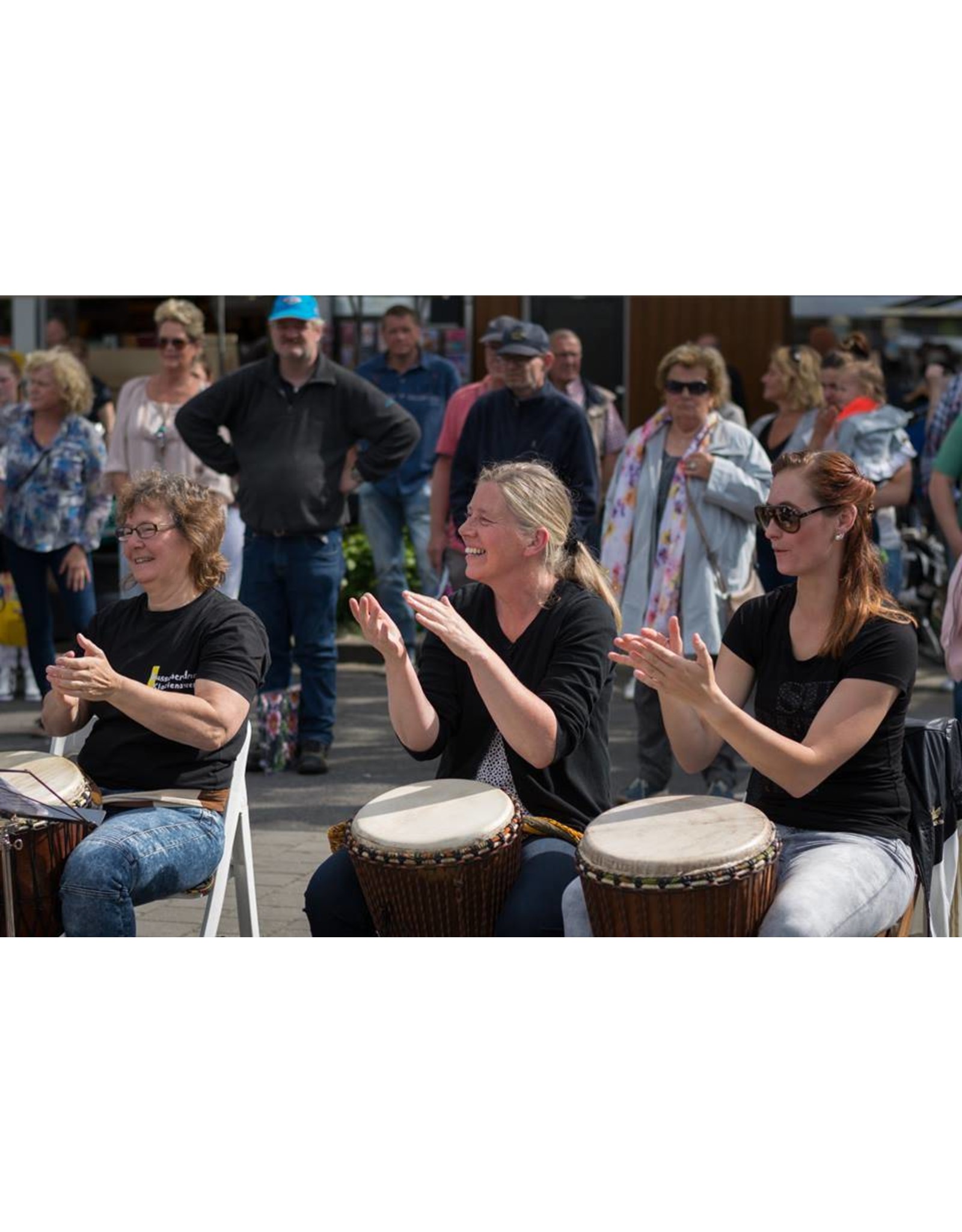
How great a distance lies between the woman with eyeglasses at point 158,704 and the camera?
136 inches

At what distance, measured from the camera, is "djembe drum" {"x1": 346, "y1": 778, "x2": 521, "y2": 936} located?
3223 mm

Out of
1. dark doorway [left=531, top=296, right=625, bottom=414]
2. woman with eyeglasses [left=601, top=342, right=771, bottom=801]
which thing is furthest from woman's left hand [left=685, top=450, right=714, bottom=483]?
dark doorway [left=531, top=296, right=625, bottom=414]

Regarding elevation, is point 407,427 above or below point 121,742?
above

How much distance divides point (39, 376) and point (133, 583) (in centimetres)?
286

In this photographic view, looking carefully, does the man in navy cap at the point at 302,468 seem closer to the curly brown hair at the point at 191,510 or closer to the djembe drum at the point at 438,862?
the curly brown hair at the point at 191,510

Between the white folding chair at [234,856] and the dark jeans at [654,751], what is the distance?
2.03 meters

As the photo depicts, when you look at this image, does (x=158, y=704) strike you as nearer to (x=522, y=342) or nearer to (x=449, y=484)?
(x=522, y=342)

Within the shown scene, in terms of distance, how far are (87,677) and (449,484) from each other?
3859 millimetres

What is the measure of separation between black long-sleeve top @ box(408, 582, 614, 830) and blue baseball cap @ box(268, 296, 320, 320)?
282cm

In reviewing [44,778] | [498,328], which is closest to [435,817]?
[44,778]

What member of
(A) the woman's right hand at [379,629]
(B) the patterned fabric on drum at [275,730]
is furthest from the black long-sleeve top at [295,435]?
(A) the woman's right hand at [379,629]
